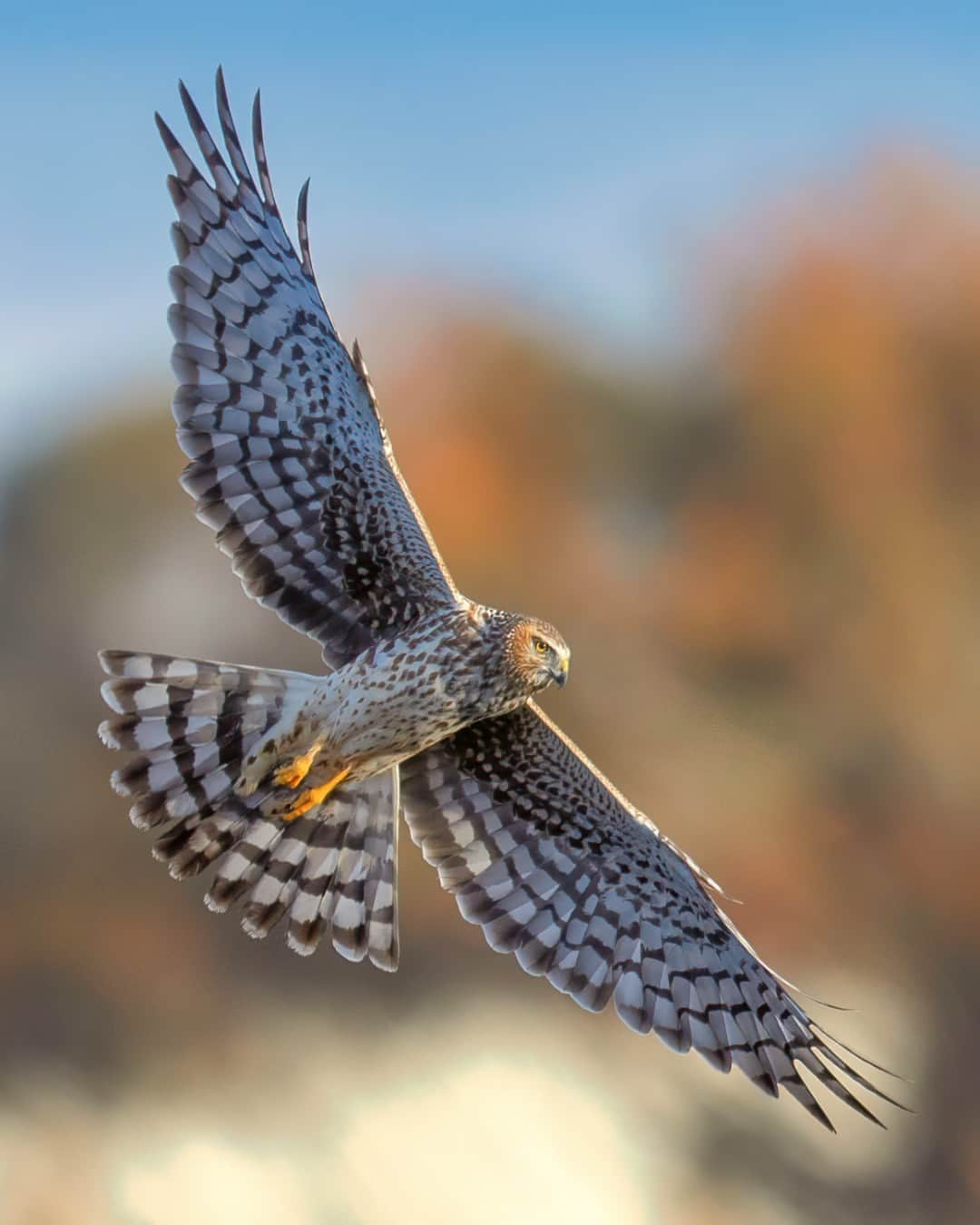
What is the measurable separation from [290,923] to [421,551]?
1.59 metres

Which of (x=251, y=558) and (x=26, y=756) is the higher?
(x=251, y=558)

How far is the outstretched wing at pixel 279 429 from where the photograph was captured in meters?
6.11

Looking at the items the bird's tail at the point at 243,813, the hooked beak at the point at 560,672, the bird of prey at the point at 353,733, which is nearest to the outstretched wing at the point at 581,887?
the bird of prey at the point at 353,733

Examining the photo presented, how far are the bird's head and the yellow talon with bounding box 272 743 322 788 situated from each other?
807 mm

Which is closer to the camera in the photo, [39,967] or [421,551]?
[421,551]

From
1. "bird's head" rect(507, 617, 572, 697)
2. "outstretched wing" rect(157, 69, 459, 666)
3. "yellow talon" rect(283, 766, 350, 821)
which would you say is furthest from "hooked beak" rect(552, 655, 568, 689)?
"yellow talon" rect(283, 766, 350, 821)

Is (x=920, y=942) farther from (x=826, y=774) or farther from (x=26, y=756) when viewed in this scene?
(x=26, y=756)

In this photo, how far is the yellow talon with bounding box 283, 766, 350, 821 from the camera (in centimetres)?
624

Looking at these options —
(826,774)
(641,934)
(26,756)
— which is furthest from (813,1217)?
(641,934)

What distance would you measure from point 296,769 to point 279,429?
128 cm

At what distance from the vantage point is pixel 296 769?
20.3 ft

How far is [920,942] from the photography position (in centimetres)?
1845

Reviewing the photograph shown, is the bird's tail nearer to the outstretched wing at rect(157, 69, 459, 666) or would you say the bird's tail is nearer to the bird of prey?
the bird of prey

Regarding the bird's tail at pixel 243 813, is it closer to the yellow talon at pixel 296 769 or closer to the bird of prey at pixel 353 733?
the bird of prey at pixel 353 733
